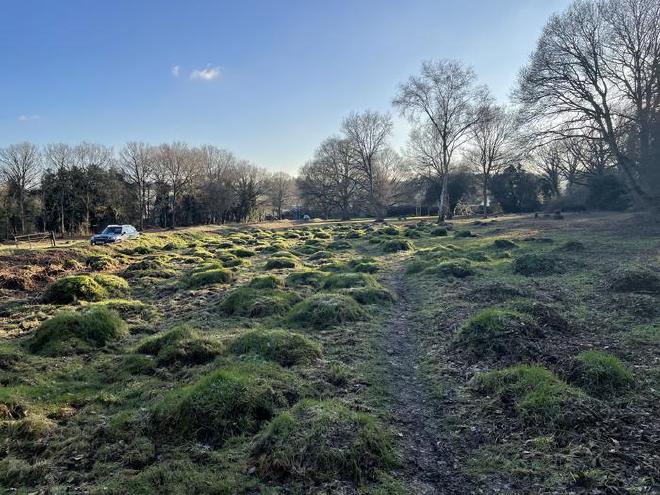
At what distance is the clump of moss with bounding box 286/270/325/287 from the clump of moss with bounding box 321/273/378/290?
437 mm

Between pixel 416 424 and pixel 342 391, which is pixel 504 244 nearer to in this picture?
pixel 342 391

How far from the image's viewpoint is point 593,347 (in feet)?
24.7

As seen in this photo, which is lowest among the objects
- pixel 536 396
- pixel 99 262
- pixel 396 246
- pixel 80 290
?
pixel 536 396

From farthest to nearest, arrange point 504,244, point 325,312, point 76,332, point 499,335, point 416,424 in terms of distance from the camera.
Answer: point 504,244, point 325,312, point 76,332, point 499,335, point 416,424

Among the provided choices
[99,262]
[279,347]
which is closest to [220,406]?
[279,347]

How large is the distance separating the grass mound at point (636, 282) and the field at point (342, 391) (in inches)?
2.0

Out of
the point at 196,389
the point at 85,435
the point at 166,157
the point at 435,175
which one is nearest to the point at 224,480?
the point at 196,389

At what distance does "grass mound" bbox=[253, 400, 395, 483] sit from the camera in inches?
174

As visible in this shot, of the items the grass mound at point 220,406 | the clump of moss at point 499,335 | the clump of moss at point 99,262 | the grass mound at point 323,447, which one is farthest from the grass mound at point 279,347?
the clump of moss at point 99,262

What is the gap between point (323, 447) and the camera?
4.61m

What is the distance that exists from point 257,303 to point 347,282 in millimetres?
3478

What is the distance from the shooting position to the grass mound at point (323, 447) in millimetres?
4418

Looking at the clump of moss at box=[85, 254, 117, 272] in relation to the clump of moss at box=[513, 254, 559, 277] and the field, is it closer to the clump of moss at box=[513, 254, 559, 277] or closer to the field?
the field

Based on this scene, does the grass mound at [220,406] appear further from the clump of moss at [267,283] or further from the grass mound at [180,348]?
the clump of moss at [267,283]
